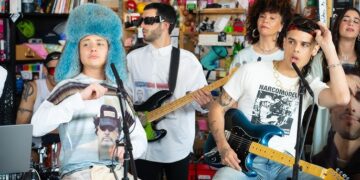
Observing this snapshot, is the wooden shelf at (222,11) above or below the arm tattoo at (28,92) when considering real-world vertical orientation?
above

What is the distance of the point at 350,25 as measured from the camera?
2.93 m

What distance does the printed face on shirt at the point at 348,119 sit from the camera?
2.70 metres

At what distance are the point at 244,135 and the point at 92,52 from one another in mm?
840

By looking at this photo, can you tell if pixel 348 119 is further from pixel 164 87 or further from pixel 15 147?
pixel 15 147

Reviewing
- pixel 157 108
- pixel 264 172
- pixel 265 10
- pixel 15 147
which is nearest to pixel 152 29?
pixel 157 108

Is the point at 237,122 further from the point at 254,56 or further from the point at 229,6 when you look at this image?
the point at 229,6

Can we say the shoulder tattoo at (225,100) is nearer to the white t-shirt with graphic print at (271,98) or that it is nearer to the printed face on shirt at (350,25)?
the white t-shirt with graphic print at (271,98)

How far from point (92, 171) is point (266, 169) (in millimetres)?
837

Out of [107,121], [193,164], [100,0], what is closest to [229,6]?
[100,0]

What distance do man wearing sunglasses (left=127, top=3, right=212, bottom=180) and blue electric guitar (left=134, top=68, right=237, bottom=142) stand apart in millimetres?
34

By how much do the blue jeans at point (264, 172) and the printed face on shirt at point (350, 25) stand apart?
1130 mm

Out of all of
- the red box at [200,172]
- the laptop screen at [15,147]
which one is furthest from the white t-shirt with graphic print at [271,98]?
the red box at [200,172]

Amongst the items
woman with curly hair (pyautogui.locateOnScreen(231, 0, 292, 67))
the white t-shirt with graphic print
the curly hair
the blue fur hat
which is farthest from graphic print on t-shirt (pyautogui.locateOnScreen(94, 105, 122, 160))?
the curly hair

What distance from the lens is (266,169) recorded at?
2.23 meters
